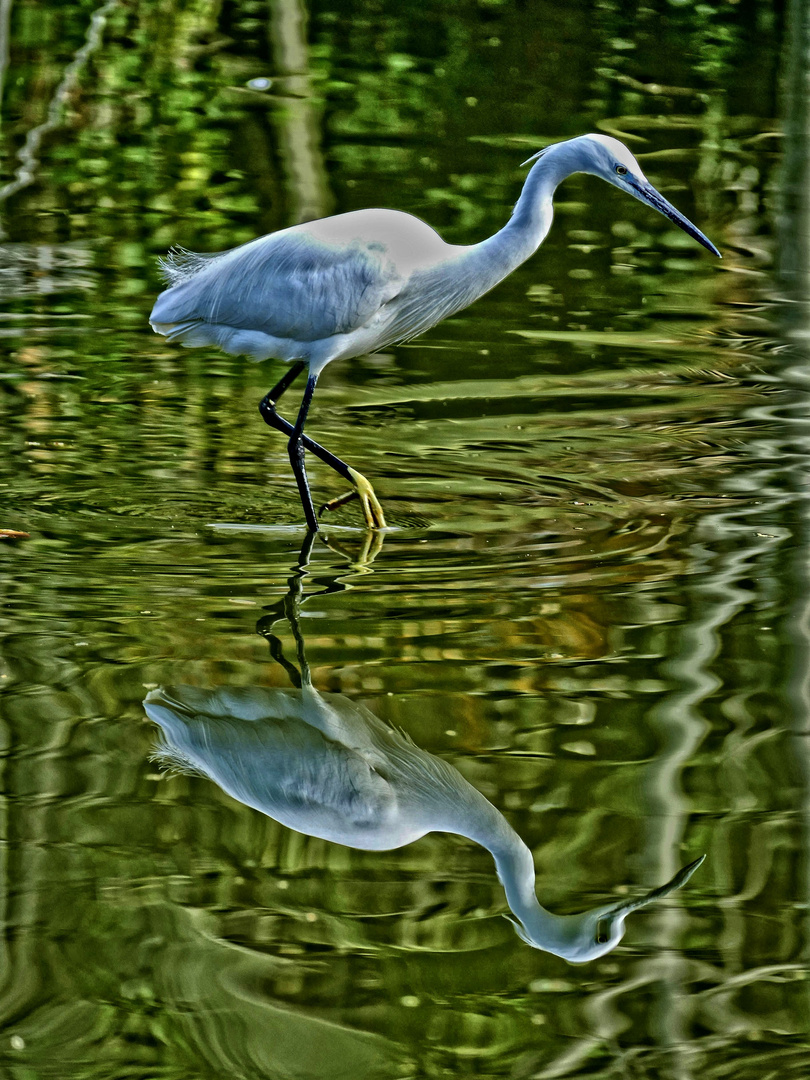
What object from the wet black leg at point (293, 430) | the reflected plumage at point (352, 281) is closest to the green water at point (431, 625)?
the wet black leg at point (293, 430)

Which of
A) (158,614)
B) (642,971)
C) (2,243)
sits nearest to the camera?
(642,971)

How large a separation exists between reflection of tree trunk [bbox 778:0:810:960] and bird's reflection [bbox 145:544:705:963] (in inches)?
24.6

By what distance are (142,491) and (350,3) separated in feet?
47.9

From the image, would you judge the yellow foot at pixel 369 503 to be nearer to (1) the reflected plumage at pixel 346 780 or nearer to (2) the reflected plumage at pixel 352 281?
(2) the reflected plumage at pixel 352 281

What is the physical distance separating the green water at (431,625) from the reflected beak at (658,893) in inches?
1.4

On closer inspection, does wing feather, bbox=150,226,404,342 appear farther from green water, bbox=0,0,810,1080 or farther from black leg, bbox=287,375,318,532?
green water, bbox=0,0,810,1080

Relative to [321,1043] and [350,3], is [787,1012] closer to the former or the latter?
[321,1043]

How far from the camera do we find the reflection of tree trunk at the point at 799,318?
5.61 meters

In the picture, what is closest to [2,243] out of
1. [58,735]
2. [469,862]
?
[58,735]

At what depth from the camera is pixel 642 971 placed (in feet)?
13.5

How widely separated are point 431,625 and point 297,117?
407 inches

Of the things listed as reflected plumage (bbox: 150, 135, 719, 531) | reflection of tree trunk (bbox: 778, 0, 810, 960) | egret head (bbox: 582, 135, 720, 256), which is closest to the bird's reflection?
reflection of tree trunk (bbox: 778, 0, 810, 960)

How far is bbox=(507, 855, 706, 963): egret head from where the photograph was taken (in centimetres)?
418

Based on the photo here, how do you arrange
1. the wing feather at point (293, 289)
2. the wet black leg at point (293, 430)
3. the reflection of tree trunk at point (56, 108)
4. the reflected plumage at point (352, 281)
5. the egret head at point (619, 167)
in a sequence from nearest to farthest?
1. the egret head at point (619, 167)
2. the reflected plumage at point (352, 281)
3. the wing feather at point (293, 289)
4. the wet black leg at point (293, 430)
5. the reflection of tree trunk at point (56, 108)
